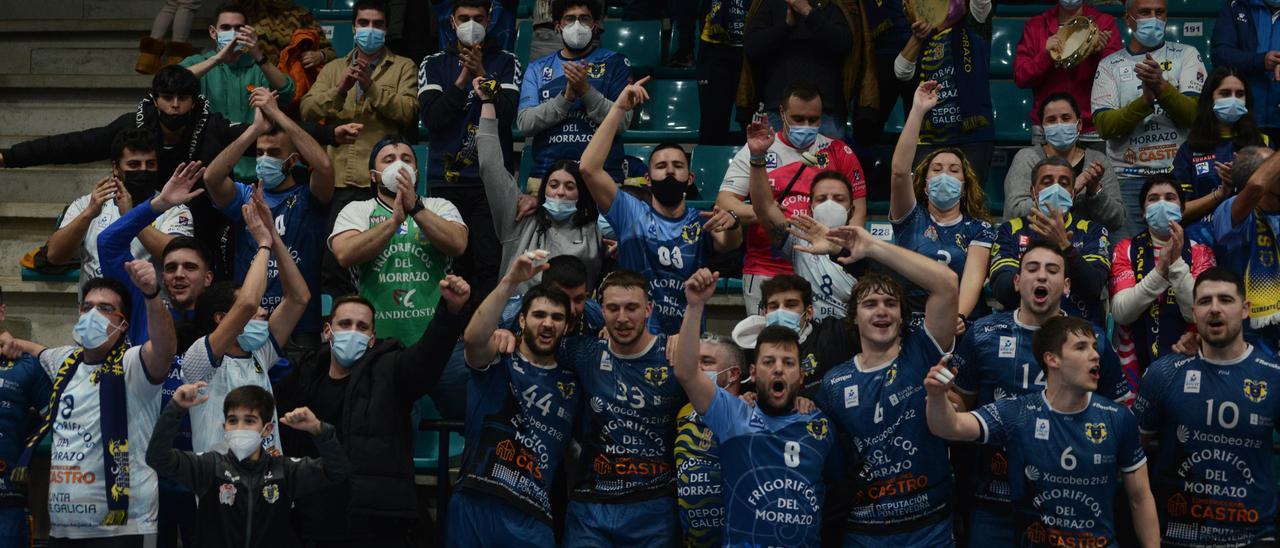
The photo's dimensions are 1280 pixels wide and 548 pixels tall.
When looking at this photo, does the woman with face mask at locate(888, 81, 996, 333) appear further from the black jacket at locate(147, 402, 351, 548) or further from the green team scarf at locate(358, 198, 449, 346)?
the black jacket at locate(147, 402, 351, 548)

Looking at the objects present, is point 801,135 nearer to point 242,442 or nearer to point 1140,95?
point 1140,95

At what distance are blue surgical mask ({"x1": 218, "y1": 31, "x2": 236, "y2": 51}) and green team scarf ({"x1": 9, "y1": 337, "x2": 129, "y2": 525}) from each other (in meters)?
3.09

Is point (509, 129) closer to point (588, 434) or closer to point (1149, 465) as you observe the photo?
point (588, 434)

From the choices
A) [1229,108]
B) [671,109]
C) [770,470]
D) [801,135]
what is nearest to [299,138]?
[801,135]

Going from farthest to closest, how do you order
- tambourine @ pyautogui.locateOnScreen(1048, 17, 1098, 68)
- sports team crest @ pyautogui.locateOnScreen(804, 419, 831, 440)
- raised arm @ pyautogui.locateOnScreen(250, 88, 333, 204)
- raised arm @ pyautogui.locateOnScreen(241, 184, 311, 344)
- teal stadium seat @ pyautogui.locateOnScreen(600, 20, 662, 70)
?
teal stadium seat @ pyautogui.locateOnScreen(600, 20, 662, 70)
tambourine @ pyautogui.locateOnScreen(1048, 17, 1098, 68)
raised arm @ pyautogui.locateOnScreen(250, 88, 333, 204)
raised arm @ pyautogui.locateOnScreen(241, 184, 311, 344)
sports team crest @ pyautogui.locateOnScreen(804, 419, 831, 440)

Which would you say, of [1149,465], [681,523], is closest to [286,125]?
[681,523]

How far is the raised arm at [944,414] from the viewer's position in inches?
245

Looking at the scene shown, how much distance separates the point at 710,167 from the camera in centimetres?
1018

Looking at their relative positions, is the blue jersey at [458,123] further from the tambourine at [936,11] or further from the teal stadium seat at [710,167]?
the tambourine at [936,11]

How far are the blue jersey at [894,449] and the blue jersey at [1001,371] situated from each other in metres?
0.31

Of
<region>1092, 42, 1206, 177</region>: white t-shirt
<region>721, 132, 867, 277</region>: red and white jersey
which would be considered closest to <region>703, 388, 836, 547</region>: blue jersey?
<region>721, 132, 867, 277</region>: red and white jersey

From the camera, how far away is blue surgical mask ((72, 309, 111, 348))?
702 centimetres

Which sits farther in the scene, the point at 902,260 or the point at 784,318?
the point at 784,318

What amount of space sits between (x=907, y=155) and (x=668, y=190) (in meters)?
1.26
